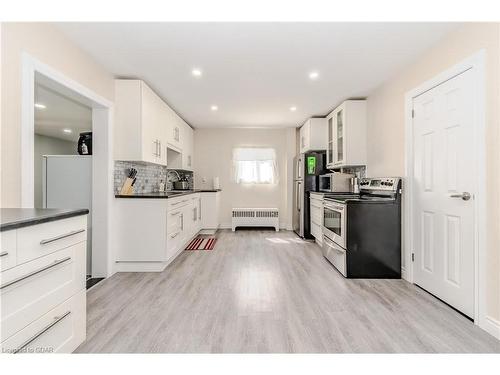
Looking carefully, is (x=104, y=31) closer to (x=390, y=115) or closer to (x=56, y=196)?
(x=56, y=196)

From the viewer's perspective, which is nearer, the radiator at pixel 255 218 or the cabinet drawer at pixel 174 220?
the cabinet drawer at pixel 174 220

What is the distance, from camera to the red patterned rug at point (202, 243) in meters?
4.23

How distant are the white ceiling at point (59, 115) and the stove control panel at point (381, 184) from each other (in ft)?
13.4

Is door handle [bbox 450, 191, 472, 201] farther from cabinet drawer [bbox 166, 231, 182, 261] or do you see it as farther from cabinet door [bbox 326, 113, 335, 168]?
cabinet drawer [bbox 166, 231, 182, 261]

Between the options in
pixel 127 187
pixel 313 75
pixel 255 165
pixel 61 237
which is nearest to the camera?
pixel 61 237

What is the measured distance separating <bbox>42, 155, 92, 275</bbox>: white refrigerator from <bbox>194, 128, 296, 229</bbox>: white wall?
3.23 m

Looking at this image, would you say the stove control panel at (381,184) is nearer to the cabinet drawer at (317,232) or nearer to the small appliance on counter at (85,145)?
the cabinet drawer at (317,232)

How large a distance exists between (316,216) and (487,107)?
9.58 ft

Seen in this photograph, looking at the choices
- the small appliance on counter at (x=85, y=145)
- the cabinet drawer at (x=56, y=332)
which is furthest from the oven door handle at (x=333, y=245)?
the small appliance on counter at (x=85, y=145)

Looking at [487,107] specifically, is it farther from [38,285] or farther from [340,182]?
[38,285]

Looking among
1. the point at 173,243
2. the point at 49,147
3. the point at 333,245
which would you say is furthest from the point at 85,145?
the point at 49,147

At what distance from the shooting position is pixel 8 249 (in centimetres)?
107
